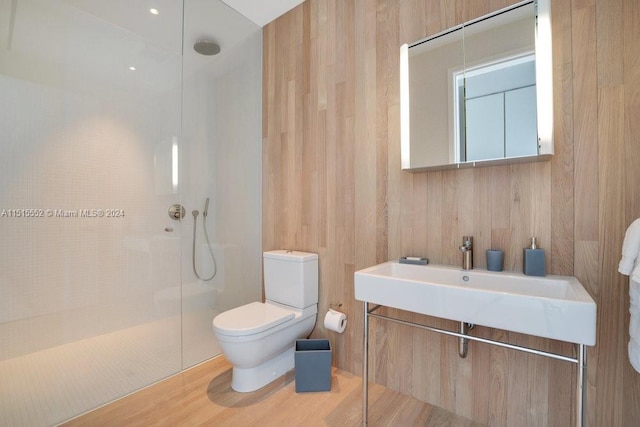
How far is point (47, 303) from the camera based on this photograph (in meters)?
1.53

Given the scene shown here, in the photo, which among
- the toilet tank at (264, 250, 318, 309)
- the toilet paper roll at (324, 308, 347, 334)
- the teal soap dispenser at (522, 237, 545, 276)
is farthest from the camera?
the toilet tank at (264, 250, 318, 309)

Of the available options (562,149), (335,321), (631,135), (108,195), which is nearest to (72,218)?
(108,195)

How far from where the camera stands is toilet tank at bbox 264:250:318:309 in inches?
79.0

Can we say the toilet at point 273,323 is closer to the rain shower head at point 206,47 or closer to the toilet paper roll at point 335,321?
the toilet paper roll at point 335,321

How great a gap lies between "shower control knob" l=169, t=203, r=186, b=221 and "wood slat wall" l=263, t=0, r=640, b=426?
67 cm

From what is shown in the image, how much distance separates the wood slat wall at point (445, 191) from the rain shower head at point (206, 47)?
432 mm

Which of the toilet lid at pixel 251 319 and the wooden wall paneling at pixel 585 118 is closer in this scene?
the wooden wall paneling at pixel 585 118

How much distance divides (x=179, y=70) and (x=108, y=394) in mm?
2017

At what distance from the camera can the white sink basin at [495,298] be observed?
3.15 ft

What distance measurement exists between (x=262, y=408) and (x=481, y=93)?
199cm

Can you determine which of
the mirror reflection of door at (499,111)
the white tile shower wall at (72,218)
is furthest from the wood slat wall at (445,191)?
the white tile shower wall at (72,218)

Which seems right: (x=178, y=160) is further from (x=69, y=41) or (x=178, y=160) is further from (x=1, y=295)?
(x=1, y=295)

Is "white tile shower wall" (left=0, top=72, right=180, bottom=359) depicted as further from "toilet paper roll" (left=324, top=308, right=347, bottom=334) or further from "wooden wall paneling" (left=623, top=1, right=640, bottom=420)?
"wooden wall paneling" (left=623, top=1, right=640, bottom=420)

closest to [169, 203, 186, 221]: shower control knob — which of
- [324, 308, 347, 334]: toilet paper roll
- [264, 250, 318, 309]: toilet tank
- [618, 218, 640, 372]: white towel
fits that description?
[264, 250, 318, 309]: toilet tank
